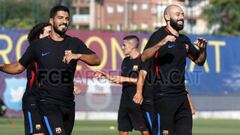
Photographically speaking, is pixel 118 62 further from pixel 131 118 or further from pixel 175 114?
pixel 175 114


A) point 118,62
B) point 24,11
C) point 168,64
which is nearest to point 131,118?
point 168,64

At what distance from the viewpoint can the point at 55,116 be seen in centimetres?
991

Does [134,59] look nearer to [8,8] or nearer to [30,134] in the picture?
[30,134]

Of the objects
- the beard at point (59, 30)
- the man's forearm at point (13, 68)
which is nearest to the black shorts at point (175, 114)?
the beard at point (59, 30)

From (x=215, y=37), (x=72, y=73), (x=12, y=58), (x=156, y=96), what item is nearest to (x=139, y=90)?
(x=156, y=96)

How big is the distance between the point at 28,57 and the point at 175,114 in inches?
85.5

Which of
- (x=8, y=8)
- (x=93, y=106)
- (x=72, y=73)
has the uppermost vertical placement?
(x=8, y=8)

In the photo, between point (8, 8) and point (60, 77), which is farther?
point (8, 8)

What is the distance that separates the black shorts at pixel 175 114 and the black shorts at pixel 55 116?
136 centimetres

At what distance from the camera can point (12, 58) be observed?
2936 centimetres

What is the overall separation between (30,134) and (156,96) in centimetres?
189

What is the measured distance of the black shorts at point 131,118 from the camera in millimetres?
14517

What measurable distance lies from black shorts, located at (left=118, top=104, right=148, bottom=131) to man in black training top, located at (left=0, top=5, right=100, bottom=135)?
14.9 ft

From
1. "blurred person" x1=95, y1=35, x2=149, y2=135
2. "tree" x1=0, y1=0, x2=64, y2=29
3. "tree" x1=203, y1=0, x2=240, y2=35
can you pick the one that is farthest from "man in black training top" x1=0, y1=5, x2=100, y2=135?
"tree" x1=203, y1=0, x2=240, y2=35
